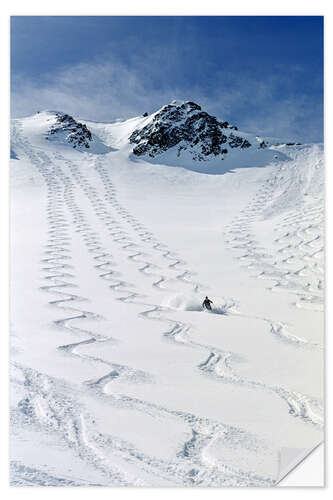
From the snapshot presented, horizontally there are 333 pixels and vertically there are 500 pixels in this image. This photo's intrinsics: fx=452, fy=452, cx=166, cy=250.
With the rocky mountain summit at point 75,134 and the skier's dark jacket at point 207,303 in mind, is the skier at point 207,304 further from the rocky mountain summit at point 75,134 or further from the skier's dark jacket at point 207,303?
the rocky mountain summit at point 75,134

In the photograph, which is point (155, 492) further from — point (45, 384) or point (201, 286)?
point (201, 286)

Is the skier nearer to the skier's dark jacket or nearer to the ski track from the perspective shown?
the skier's dark jacket

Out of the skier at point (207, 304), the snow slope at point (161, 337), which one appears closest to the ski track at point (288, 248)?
the snow slope at point (161, 337)

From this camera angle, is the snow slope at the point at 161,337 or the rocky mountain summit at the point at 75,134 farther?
the rocky mountain summit at the point at 75,134

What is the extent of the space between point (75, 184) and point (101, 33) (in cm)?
242

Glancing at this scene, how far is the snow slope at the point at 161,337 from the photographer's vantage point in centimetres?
182

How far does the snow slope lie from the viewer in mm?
1821

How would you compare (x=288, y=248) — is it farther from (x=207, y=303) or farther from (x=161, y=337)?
(x=161, y=337)

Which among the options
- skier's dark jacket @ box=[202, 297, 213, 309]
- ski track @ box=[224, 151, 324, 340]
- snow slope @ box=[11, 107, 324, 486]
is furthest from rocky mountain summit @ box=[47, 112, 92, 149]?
skier's dark jacket @ box=[202, 297, 213, 309]

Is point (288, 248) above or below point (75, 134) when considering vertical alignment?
below

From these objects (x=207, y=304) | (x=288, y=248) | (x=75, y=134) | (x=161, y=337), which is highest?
(x=75, y=134)

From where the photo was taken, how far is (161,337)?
234cm

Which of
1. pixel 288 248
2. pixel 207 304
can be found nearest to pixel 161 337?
pixel 207 304

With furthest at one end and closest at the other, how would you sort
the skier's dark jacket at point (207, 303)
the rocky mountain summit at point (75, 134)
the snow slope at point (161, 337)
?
the rocky mountain summit at point (75, 134) < the skier's dark jacket at point (207, 303) < the snow slope at point (161, 337)
